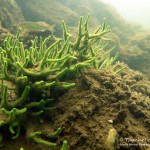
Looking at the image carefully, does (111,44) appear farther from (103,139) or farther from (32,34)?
(103,139)

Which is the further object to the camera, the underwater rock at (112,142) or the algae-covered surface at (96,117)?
the algae-covered surface at (96,117)

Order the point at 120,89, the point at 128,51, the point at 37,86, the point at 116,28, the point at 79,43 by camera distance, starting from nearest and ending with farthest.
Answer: the point at 37,86 → the point at 120,89 → the point at 79,43 → the point at 128,51 → the point at 116,28

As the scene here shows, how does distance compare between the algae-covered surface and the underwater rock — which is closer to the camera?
the underwater rock

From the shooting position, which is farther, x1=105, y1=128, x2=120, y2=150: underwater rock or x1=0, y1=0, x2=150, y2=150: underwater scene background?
x1=0, y1=0, x2=150, y2=150: underwater scene background

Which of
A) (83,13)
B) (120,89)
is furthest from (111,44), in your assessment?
(120,89)

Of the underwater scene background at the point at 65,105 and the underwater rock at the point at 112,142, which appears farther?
the underwater scene background at the point at 65,105

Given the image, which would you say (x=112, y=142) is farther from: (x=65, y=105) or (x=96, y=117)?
(x=65, y=105)

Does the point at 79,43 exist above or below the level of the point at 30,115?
above

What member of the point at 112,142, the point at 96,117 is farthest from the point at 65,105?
the point at 112,142
